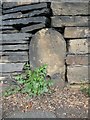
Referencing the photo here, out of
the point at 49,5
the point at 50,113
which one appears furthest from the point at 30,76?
the point at 49,5

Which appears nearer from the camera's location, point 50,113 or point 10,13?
point 50,113

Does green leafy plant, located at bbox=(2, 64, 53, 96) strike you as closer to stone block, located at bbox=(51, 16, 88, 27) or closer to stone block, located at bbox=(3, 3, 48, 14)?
stone block, located at bbox=(51, 16, 88, 27)

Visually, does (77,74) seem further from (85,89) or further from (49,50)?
(49,50)

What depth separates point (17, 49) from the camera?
4.59 m

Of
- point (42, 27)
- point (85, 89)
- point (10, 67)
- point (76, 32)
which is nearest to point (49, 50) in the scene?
point (42, 27)

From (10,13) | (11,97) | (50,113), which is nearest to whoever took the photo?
(50,113)

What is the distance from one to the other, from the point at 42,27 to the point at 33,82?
0.79 m

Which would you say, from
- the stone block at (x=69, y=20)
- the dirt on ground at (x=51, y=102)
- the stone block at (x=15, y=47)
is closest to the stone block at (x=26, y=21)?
the stone block at (x=69, y=20)

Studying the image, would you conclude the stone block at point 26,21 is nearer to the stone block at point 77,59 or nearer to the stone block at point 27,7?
the stone block at point 27,7

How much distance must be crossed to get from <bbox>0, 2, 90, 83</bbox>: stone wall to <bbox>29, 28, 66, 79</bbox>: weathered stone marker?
0.07 metres

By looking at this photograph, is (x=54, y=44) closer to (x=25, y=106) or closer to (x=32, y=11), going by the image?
(x=32, y=11)

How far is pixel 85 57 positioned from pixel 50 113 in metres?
1.08

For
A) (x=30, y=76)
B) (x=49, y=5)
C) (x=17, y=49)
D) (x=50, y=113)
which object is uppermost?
(x=49, y=5)

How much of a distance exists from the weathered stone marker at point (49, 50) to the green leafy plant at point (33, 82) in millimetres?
114
